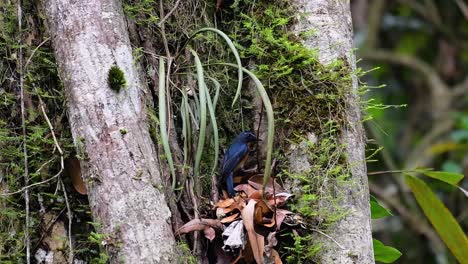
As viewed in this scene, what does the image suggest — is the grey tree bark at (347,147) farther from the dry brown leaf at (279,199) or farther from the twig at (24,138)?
the twig at (24,138)

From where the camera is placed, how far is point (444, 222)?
2.62 m

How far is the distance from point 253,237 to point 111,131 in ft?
1.57

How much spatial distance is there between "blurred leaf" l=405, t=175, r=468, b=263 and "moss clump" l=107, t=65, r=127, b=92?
118 cm

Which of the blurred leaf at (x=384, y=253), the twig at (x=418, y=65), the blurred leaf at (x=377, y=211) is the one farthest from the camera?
the twig at (x=418, y=65)

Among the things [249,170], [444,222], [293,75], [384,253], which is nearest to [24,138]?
[249,170]

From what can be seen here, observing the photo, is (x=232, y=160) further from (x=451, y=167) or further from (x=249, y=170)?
(x=451, y=167)

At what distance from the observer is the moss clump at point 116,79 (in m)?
2.04

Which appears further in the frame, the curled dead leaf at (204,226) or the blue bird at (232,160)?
the blue bird at (232,160)

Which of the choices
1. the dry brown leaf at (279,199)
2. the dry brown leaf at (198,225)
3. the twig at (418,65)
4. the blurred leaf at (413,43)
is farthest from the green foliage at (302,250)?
the blurred leaf at (413,43)

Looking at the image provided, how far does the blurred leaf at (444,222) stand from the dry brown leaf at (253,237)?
2.76 ft

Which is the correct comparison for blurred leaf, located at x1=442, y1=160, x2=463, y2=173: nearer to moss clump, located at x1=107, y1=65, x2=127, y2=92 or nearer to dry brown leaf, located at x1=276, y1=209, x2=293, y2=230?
dry brown leaf, located at x1=276, y1=209, x2=293, y2=230

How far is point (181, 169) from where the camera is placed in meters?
2.16

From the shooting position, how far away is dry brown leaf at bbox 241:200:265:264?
203 centimetres

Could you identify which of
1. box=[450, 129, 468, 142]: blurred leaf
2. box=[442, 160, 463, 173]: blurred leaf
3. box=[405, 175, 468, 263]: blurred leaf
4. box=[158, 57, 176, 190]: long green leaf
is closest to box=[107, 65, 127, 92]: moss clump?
box=[158, 57, 176, 190]: long green leaf
